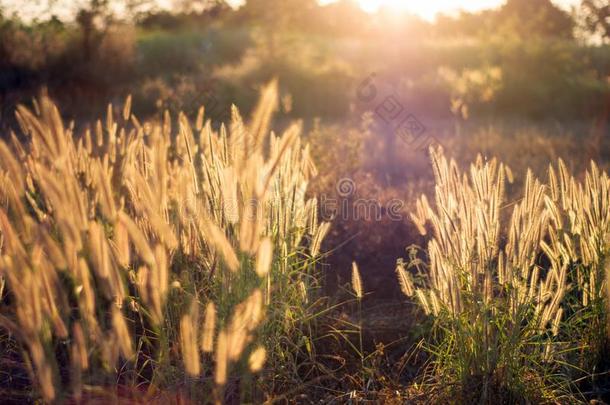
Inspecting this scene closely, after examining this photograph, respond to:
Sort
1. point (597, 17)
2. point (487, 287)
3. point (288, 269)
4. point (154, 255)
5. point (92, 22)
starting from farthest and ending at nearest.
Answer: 1. point (597, 17)
2. point (92, 22)
3. point (288, 269)
4. point (487, 287)
5. point (154, 255)

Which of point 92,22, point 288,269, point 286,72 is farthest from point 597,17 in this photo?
point 288,269

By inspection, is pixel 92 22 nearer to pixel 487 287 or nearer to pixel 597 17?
pixel 487 287

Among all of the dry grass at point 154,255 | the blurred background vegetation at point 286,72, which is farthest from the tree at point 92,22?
the dry grass at point 154,255

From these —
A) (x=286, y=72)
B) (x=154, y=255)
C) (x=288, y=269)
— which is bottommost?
(x=286, y=72)

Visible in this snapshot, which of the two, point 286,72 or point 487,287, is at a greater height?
point 487,287

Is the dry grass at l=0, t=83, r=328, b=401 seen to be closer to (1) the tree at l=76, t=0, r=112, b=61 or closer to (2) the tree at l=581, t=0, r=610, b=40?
(1) the tree at l=76, t=0, r=112, b=61

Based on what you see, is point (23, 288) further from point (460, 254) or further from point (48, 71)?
point (48, 71)

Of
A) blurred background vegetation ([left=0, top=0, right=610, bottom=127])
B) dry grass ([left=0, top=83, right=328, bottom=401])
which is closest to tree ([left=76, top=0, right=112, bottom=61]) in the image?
blurred background vegetation ([left=0, top=0, right=610, bottom=127])

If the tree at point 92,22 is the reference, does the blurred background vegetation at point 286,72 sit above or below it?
below

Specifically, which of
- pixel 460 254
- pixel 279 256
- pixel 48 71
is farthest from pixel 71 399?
pixel 48 71

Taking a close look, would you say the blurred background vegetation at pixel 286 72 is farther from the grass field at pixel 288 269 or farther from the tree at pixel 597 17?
the grass field at pixel 288 269

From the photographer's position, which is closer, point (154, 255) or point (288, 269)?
point (154, 255)

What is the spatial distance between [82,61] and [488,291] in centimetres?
1394

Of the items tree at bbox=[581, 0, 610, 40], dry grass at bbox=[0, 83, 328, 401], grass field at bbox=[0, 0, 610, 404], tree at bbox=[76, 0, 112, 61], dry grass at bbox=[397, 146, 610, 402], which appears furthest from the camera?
tree at bbox=[581, 0, 610, 40]
